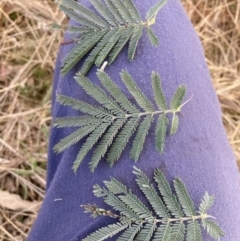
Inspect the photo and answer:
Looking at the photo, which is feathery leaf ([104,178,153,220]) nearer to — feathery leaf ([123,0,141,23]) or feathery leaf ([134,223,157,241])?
feathery leaf ([134,223,157,241])

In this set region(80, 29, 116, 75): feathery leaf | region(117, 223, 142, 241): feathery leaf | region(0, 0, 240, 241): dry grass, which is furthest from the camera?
region(0, 0, 240, 241): dry grass

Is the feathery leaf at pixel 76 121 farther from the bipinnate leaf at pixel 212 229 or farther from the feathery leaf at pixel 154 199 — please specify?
the bipinnate leaf at pixel 212 229

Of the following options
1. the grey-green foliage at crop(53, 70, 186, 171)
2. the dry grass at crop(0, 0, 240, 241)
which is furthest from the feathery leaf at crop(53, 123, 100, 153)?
the dry grass at crop(0, 0, 240, 241)

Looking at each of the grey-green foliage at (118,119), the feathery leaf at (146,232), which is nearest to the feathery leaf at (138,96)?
the grey-green foliage at (118,119)

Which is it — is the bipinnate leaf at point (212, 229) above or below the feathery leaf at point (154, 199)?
below

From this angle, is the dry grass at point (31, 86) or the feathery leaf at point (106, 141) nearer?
the feathery leaf at point (106, 141)

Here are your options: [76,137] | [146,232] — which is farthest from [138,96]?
[146,232]

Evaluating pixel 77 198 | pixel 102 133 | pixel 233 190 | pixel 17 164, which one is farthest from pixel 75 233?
pixel 17 164
